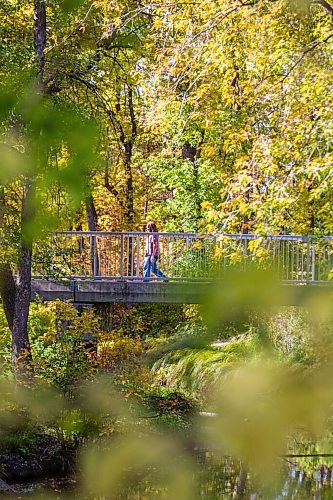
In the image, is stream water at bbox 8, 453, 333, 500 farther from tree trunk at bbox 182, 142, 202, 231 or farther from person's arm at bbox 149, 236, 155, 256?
tree trunk at bbox 182, 142, 202, 231

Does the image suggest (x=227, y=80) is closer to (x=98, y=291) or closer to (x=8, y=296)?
(x=98, y=291)

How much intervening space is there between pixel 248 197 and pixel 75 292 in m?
3.19

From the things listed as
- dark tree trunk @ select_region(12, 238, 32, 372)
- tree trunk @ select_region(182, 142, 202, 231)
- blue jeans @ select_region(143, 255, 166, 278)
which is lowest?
dark tree trunk @ select_region(12, 238, 32, 372)

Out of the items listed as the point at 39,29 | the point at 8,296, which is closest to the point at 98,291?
the point at 8,296

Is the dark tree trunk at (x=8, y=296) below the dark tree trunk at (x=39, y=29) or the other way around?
below

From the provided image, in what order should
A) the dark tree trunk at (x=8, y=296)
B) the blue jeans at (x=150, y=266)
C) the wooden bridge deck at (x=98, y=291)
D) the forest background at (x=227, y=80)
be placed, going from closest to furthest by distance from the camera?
the forest background at (x=227, y=80) < the dark tree trunk at (x=8, y=296) < the wooden bridge deck at (x=98, y=291) < the blue jeans at (x=150, y=266)

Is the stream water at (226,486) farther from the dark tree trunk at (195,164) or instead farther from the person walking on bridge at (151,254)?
the dark tree trunk at (195,164)

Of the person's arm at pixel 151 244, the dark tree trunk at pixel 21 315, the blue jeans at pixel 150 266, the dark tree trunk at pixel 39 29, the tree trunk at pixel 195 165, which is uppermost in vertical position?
the dark tree trunk at pixel 39 29

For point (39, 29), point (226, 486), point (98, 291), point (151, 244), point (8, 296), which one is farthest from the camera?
point (151, 244)

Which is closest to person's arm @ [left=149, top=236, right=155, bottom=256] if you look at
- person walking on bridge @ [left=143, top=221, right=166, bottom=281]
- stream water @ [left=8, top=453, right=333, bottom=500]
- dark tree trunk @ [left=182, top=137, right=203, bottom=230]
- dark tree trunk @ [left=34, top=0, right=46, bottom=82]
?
person walking on bridge @ [left=143, top=221, right=166, bottom=281]

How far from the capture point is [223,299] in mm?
1103

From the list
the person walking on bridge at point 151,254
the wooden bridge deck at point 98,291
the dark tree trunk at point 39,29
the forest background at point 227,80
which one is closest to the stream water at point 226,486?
the forest background at point 227,80

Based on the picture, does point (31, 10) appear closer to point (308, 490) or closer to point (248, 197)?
point (248, 197)

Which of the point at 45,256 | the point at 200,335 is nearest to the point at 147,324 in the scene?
the point at 45,256
